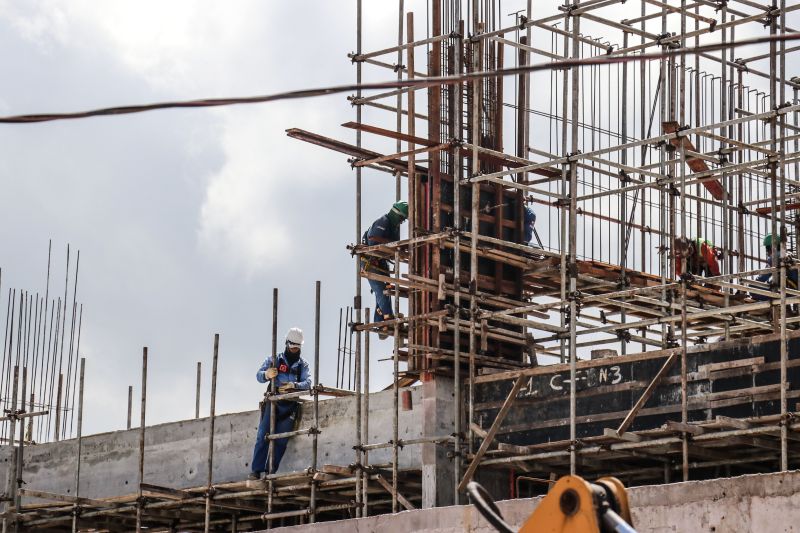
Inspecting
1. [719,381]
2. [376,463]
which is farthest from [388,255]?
[719,381]

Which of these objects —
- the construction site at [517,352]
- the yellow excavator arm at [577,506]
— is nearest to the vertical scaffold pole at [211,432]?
the construction site at [517,352]

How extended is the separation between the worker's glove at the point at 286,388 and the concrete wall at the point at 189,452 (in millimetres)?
366

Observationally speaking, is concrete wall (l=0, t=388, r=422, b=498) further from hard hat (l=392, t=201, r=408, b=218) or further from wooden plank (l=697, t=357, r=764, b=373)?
wooden plank (l=697, t=357, r=764, b=373)

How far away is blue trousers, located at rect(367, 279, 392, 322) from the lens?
23.6 metres

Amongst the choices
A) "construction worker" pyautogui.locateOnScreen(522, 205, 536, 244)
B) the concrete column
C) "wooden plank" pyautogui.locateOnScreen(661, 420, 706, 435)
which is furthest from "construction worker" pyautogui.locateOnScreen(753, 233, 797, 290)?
"wooden plank" pyautogui.locateOnScreen(661, 420, 706, 435)

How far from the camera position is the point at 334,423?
2317 cm

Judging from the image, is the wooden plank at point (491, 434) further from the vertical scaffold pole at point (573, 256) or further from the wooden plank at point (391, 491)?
the wooden plank at point (391, 491)

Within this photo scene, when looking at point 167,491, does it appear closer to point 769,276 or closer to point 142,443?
point 142,443

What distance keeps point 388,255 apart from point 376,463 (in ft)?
8.89

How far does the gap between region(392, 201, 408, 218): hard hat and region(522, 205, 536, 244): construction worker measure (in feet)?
5.36

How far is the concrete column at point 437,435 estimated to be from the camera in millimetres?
21141

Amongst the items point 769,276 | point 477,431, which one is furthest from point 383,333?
point 769,276

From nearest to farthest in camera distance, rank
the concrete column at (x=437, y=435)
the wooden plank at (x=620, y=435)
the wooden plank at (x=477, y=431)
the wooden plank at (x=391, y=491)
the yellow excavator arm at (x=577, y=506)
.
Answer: the yellow excavator arm at (x=577, y=506) < the wooden plank at (x=620, y=435) < the wooden plank at (x=477, y=431) < the concrete column at (x=437, y=435) < the wooden plank at (x=391, y=491)

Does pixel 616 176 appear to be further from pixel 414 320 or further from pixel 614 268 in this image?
pixel 414 320
